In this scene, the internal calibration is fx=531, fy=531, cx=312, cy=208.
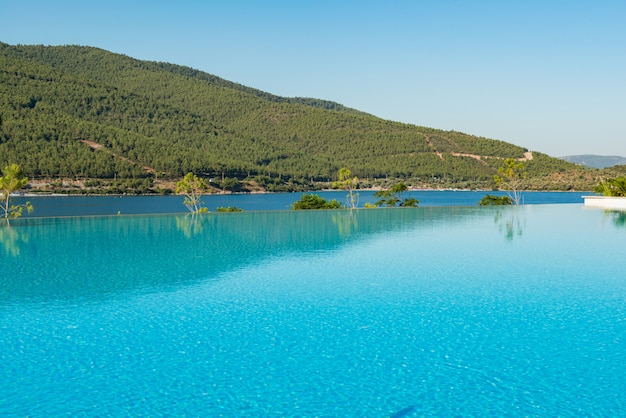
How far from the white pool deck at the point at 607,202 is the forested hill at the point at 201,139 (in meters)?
72.3

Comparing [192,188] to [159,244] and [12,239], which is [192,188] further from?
[159,244]

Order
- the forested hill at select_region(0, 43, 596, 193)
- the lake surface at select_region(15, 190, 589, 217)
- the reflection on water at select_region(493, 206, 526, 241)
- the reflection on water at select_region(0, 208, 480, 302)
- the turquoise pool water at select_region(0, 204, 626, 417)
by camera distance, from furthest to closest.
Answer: the forested hill at select_region(0, 43, 596, 193), the lake surface at select_region(15, 190, 589, 217), the reflection on water at select_region(493, 206, 526, 241), the reflection on water at select_region(0, 208, 480, 302), the turquoise pool water at select_region(0, 204, 626, 417)

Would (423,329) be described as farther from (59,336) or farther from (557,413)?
(59,336)

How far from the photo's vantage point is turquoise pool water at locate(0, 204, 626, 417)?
640cm

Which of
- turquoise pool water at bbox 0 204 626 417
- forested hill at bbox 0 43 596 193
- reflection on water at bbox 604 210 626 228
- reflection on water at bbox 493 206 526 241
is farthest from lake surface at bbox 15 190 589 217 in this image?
turquoise pool water at bbox 0 204 626 417

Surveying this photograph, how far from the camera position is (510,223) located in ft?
86.0

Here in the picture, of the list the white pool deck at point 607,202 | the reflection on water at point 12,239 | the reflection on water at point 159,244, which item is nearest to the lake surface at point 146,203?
the white pool deck at point 607,202

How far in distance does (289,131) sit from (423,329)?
486 feet

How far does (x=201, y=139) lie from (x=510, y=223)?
4571 inches

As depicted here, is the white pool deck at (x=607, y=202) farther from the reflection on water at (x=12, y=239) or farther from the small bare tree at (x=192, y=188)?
the reflection on water at (x=12, y=239)

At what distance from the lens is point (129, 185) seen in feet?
310

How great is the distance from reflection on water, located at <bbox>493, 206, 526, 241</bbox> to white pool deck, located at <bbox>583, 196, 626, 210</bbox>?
745 cm

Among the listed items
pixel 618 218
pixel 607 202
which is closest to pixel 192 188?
pixel 618 218

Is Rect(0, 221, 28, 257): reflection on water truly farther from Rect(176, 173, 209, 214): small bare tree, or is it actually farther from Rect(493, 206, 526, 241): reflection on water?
Rect(493, 206, 526, 241): reflection on water
